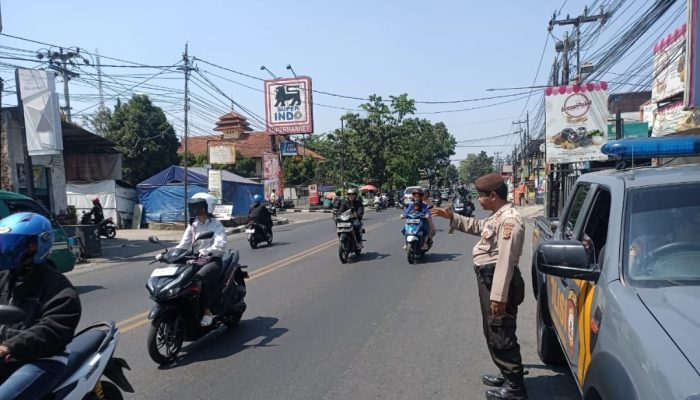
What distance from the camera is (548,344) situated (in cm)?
488

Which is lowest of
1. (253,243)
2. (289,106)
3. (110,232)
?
(110,232)

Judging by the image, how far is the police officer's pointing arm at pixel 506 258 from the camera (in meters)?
3.88

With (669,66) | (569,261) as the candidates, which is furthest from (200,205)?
(669,66)

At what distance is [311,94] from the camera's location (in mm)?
45312

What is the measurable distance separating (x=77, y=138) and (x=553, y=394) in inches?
906

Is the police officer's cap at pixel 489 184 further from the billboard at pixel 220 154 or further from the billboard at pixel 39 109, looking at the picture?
the billboard at pixel 220 154

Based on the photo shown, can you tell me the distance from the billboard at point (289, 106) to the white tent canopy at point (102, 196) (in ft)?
63.2

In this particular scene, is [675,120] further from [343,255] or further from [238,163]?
[238,163]

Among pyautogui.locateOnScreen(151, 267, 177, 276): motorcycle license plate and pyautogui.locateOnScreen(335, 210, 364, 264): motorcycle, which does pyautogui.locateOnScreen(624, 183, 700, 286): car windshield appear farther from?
pyautogui.locateOnScreen(335, 210, 364, 264): motorcycle

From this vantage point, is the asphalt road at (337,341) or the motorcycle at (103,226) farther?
the motorcycle at (103,226)

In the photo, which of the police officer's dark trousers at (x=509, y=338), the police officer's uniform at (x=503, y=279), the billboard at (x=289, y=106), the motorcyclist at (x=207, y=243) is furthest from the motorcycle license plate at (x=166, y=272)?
the billboard at (x=289, y=106)

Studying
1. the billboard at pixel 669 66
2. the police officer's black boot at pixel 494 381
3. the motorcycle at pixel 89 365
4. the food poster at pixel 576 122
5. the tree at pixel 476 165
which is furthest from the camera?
the tree at pixel 476 165

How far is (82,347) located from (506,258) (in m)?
2.79

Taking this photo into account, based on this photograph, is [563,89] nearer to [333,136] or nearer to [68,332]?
[68,332]
